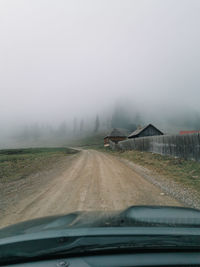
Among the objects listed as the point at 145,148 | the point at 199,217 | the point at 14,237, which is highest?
the point at 14,237

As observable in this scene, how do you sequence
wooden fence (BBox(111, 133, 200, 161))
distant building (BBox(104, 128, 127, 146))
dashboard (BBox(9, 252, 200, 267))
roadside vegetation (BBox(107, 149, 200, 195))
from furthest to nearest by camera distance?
distant building (BBox(104, 128, 127, 146)) → wooden fence (BBox(111, 133, 200, 161)) → roadside vegetation (BBox(107, 149, 200, 195)) → dashboard (BBox(9, 252, 200, 267))

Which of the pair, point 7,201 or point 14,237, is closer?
point 14,237

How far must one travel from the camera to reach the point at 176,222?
1.94 metres

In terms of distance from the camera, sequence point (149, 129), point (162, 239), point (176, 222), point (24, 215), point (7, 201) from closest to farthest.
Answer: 1. point (162, 239)
2. point (176, 222)
3. point (24, 215)
4. point (7, 201)
5. point (149, 129)

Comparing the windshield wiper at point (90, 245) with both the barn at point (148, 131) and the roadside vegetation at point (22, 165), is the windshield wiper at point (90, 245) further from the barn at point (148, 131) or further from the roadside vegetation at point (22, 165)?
the barn at point (148, 131)

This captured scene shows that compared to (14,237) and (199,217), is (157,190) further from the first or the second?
(14,237)

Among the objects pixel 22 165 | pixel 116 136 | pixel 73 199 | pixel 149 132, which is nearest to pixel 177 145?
pixel 73 199

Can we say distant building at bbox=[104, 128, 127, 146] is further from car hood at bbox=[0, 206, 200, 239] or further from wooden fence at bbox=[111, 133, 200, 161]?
car hood at bbox=[0, 206, 200, 239]

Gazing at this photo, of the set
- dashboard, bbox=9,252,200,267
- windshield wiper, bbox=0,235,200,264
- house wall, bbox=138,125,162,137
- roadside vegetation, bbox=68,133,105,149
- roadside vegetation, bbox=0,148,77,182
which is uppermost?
house wall, bbox=138,125,162,137

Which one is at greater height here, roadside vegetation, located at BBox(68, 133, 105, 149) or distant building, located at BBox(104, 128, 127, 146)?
distant building, located at BBox(104, 128, 127, 146)

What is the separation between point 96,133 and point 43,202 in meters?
180

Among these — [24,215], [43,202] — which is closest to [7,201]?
[43,202]

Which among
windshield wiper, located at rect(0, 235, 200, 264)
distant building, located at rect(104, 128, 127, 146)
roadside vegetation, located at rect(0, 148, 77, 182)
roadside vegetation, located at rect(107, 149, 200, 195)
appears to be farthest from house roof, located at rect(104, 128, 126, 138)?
windshield wiper, located at rect(0, 235, 200, 264)

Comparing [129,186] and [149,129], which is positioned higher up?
[149,129]
